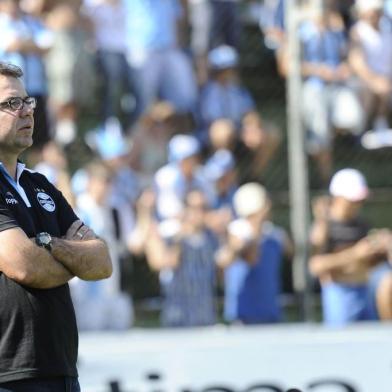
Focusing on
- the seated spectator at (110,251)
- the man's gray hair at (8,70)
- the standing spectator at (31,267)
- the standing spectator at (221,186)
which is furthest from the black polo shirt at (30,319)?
the standing spectator at (221,186)

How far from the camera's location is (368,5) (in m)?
8.04

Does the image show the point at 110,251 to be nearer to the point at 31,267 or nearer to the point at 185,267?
the point at 185,267

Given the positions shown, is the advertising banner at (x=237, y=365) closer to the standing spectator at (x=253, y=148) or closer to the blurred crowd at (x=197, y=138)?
the blurred crowd at (x=197, y=138)

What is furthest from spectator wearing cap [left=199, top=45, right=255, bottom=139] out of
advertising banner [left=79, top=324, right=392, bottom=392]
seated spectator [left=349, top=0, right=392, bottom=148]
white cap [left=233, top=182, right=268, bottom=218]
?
advertising banner [left=79, top=324, right=392, bottom=392]

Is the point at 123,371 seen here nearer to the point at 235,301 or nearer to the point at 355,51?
the point at 235,301

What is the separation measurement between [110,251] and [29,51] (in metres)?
1.80

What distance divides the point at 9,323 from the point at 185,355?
105 inches

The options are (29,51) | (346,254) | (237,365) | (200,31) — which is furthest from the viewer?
(200,31)

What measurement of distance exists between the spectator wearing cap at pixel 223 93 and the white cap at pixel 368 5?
3.57ft

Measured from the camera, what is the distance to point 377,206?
7.76m

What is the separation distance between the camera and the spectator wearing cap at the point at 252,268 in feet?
22.2

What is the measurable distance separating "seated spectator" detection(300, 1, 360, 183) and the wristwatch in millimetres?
4325

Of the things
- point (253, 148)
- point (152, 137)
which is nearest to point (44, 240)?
point (152, 137)

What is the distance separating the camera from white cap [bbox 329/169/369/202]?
7.07m
